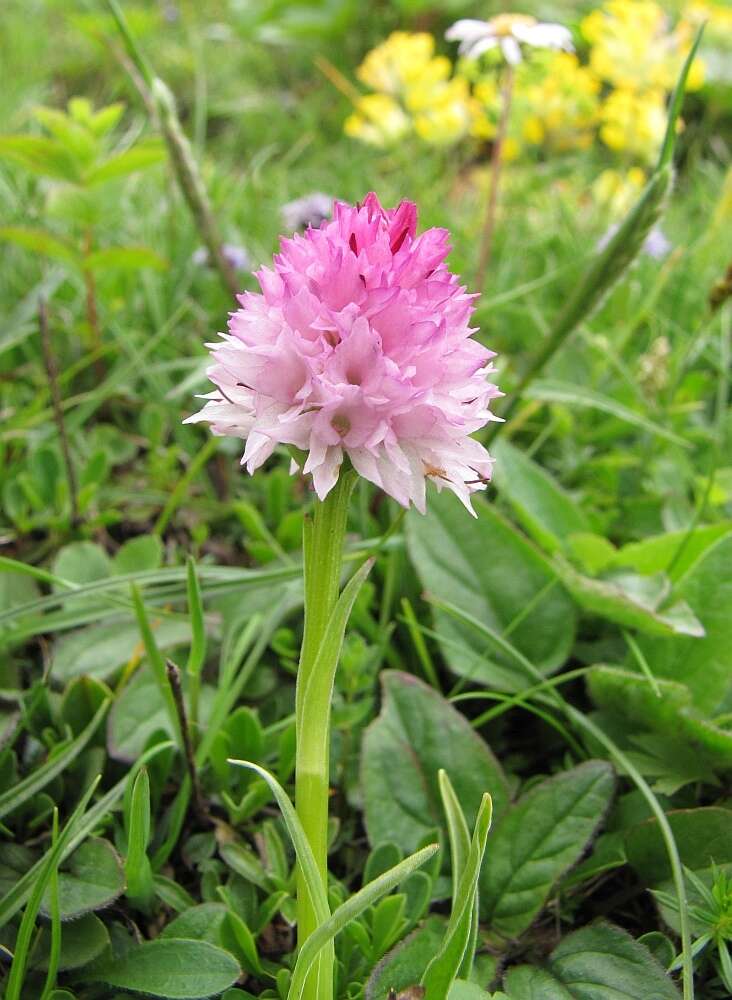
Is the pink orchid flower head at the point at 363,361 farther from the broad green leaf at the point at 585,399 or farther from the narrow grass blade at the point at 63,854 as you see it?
the broad green leaf at the point at 585,399

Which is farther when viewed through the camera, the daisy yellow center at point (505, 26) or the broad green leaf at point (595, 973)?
the daisy yellow center at point (505, 26)

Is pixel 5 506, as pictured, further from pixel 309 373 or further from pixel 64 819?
pixel 309 373

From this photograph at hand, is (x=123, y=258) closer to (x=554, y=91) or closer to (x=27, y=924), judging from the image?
(x=27, y=924)

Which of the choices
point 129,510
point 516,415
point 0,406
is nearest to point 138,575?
point 129,510

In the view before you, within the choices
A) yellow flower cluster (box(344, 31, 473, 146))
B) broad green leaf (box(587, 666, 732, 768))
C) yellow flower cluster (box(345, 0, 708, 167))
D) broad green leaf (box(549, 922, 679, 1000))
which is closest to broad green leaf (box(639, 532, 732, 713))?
broad green leaf (box(587, 666, 732, 768))

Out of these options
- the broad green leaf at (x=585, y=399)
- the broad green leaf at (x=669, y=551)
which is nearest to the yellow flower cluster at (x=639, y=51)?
the broad green leaf at (x=585, y=399)

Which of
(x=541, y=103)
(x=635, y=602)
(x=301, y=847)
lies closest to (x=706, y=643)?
(x=635, y=602)
